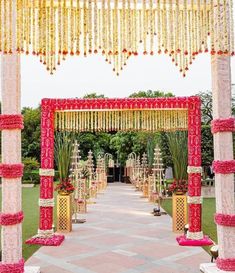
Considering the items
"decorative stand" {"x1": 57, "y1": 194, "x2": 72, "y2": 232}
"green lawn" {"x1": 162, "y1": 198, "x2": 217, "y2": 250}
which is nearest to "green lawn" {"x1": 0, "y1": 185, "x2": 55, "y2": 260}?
"decorative stand" {"x1": 57, "y1": 194, "x2": 72, "y2": 232}

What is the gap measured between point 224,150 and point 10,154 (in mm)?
2596

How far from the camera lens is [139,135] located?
2673cm

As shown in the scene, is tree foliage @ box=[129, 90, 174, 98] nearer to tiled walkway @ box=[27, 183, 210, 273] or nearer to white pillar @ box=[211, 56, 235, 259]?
tiled walkway @ box=[27, 183, 210, 273]

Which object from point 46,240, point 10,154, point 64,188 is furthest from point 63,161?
point 10,154

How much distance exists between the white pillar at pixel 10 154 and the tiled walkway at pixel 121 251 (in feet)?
3.93

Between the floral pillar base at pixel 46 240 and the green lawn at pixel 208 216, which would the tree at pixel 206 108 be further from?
the floral pillar base at pixel 46 240

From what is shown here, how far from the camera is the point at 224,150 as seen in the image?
4871 mm

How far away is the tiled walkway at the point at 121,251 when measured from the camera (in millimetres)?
5938

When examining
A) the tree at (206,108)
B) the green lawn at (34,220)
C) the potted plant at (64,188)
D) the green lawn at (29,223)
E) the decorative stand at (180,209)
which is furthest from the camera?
the tree at (206,108)

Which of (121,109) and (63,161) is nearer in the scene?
(121,109)

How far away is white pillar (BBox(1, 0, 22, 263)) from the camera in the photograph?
15.5 feet

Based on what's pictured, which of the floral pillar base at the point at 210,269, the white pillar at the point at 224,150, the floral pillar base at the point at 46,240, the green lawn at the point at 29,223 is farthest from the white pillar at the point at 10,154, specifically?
the floral pillar base at the point at 46,240

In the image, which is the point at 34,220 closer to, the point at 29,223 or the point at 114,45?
the point at 29,223

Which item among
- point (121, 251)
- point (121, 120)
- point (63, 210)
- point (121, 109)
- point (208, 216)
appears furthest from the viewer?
point (208, 216)
